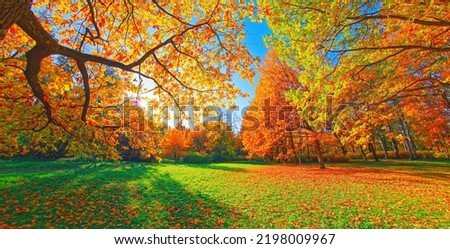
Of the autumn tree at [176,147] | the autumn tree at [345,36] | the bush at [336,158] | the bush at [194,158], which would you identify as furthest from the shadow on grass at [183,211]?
the autumn tree at [176,147]

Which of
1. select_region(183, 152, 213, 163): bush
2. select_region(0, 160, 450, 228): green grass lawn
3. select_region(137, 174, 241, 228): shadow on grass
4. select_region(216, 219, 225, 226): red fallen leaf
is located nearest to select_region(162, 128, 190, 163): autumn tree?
select_region(183, 152, 213, 163): bush

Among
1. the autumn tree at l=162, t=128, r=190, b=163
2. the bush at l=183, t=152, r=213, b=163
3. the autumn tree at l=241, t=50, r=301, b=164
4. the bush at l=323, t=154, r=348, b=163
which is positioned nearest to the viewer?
the autumn tree at l=241, t=50, r=301, b=164

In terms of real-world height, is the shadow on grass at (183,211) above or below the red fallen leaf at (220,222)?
above

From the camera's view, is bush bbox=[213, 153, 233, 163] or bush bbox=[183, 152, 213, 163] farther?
bush bbox=[213, 153, 233, 163]

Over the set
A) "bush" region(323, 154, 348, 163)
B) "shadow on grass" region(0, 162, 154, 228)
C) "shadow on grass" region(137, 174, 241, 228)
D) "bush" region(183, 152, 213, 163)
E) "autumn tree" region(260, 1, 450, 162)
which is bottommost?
"shadow on grass" region(137, 174, 241, 228)

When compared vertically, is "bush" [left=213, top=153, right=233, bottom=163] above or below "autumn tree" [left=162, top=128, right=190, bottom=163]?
below

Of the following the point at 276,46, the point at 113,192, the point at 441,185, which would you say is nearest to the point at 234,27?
the point at 276,46

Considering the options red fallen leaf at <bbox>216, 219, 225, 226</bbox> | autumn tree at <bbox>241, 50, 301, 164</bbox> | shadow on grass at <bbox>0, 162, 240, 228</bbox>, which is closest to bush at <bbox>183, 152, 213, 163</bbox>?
autumn tree at <bbox>241, 50, 301, 164</bbox>

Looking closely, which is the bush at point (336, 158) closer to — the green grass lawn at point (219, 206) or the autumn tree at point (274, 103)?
the autumn tree at point (274, 103)

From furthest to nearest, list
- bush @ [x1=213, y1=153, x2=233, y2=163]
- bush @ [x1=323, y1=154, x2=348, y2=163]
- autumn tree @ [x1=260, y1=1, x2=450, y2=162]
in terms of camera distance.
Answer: bush @ [x1=213, y1=153, x2=233, y2=163] < bush @ [x1=323, y1=154, x2=348, y2=163] < autumn tree @ [x1=260, y1=1, x2=450, y2=162]

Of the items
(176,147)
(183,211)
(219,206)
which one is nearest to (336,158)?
(176,147)

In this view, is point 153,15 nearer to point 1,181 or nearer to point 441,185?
point 1,181

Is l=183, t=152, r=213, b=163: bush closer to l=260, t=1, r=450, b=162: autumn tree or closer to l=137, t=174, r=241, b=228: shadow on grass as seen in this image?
l=137, t=174, r=241, b=228: shadow on grass
